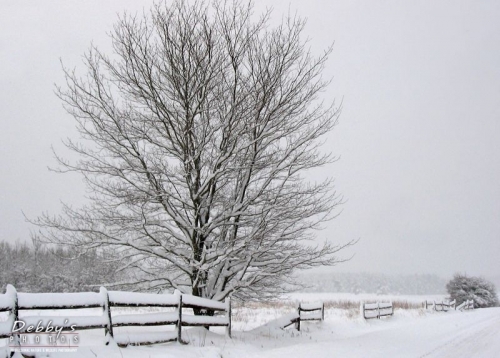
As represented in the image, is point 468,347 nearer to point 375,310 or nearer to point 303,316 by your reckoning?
point 303,316

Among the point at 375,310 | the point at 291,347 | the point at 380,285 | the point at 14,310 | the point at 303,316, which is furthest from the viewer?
the point at 380,285

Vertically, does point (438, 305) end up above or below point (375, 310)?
below

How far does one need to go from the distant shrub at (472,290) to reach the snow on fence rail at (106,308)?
54.1 meters

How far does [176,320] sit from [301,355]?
108 inches

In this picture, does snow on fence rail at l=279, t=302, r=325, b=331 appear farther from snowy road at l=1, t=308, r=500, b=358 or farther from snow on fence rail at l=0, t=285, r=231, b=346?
snow on fence rail at l=0, t=285, r=231, b=346

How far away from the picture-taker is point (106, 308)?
666 cm

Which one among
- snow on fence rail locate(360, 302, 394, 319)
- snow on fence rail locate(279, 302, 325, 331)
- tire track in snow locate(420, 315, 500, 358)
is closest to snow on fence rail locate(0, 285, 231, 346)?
snow on fence rail locate(279, 302, 325, 331)

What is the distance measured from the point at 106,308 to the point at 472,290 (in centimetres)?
5923

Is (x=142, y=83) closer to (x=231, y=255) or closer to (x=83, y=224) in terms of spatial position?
(x=83, y=224)

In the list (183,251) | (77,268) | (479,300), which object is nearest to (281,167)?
(183,251)

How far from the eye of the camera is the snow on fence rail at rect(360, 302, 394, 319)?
20031 mm

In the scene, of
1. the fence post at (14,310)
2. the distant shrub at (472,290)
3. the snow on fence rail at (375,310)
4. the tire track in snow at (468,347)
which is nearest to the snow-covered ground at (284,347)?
the tire track in snow at (468,347)

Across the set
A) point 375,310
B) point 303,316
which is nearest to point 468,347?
point 303,316

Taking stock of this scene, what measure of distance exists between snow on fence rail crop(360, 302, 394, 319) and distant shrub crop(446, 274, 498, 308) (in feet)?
119
